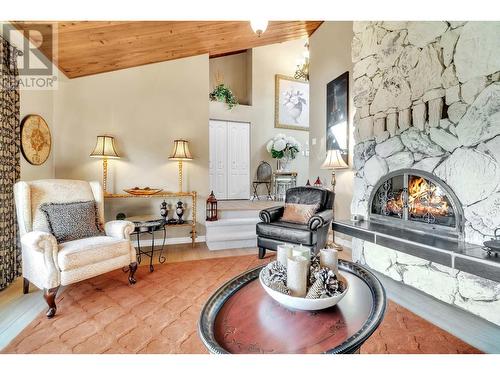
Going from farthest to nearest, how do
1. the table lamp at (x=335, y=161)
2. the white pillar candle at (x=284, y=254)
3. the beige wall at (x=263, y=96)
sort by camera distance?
1. the beige wall at (x=263, y=96)
2. the table lamp at (x=335, y=161)
3. the white pillar candle at (x=284, y=254)

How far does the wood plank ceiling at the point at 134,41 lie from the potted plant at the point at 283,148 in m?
2.40

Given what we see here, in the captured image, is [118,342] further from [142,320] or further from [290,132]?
[290,132]

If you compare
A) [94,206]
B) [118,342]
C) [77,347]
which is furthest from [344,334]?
[94,206]

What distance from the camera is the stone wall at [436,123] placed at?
1.83 metres

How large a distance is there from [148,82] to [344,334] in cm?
397

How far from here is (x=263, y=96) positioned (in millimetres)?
6293

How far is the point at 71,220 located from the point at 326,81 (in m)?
4.02

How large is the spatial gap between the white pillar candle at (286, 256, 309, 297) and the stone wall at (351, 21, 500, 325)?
1.65m

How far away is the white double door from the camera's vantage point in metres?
5.96

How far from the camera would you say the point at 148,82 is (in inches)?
147

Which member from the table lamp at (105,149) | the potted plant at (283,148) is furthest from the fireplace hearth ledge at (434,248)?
the potted plant at (283,148)

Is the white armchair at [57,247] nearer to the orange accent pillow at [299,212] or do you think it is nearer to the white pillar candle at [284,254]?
the white pillar candle at [284,254]

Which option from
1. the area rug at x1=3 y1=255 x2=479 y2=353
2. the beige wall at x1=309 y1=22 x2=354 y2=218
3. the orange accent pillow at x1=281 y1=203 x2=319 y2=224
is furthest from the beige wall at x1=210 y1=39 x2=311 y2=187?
the area rug at x1=3 y1=255 x2=479 y2=353
